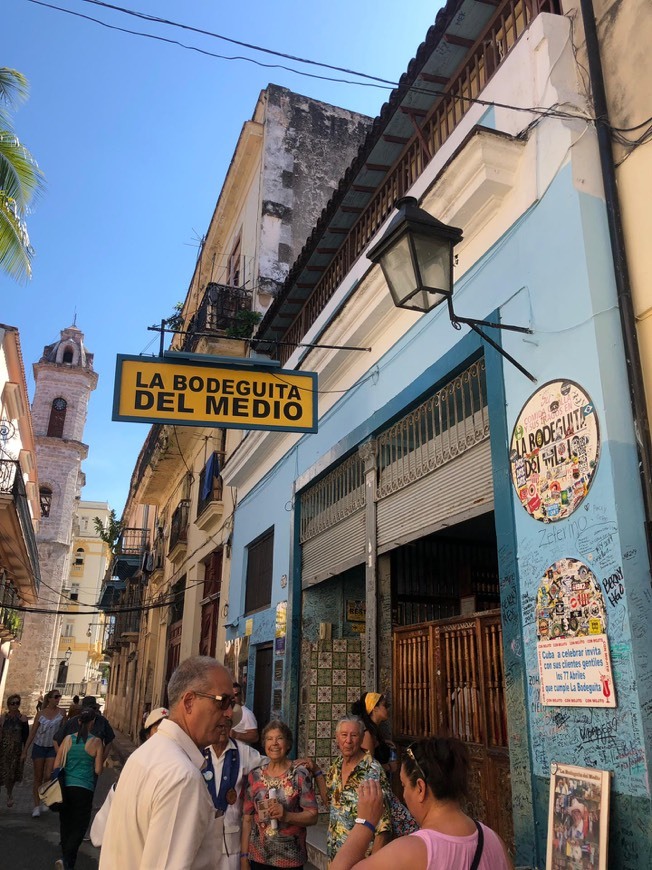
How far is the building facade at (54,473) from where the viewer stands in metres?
38.0

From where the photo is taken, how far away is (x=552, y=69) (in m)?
4.79

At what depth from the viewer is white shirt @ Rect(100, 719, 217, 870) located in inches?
79.0

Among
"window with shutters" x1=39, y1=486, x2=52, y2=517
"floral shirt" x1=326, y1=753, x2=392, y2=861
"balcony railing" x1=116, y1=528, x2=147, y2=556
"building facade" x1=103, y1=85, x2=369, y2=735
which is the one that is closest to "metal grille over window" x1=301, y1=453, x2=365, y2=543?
"building facade" x1=103, y1=85, x2=369, y2=735

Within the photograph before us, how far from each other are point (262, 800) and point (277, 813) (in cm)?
19

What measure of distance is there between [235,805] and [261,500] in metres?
7.51

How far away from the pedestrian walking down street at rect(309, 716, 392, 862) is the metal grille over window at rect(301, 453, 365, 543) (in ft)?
12.0

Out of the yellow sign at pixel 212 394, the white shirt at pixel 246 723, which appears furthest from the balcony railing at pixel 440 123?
the white shirt at pixel 246 723

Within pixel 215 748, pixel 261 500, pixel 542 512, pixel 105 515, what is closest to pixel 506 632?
pixel 542 512

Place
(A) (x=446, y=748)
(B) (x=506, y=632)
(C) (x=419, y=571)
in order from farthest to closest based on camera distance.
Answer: (C) (x=419, y=571), (B) (x=506, y=632), (A) (x=446, y=748)

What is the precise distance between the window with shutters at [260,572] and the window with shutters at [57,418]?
34.3 meters

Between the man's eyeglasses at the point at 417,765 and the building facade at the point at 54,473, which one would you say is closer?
the man's eyeglasses at the point at 417,765

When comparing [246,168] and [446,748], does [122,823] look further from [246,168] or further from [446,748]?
[246,168]

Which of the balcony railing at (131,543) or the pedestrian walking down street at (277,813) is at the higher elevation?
the balcony railing at (131,543)

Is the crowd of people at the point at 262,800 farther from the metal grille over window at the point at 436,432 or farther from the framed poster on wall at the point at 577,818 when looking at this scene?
the metal grille over window at the point at 436,432
